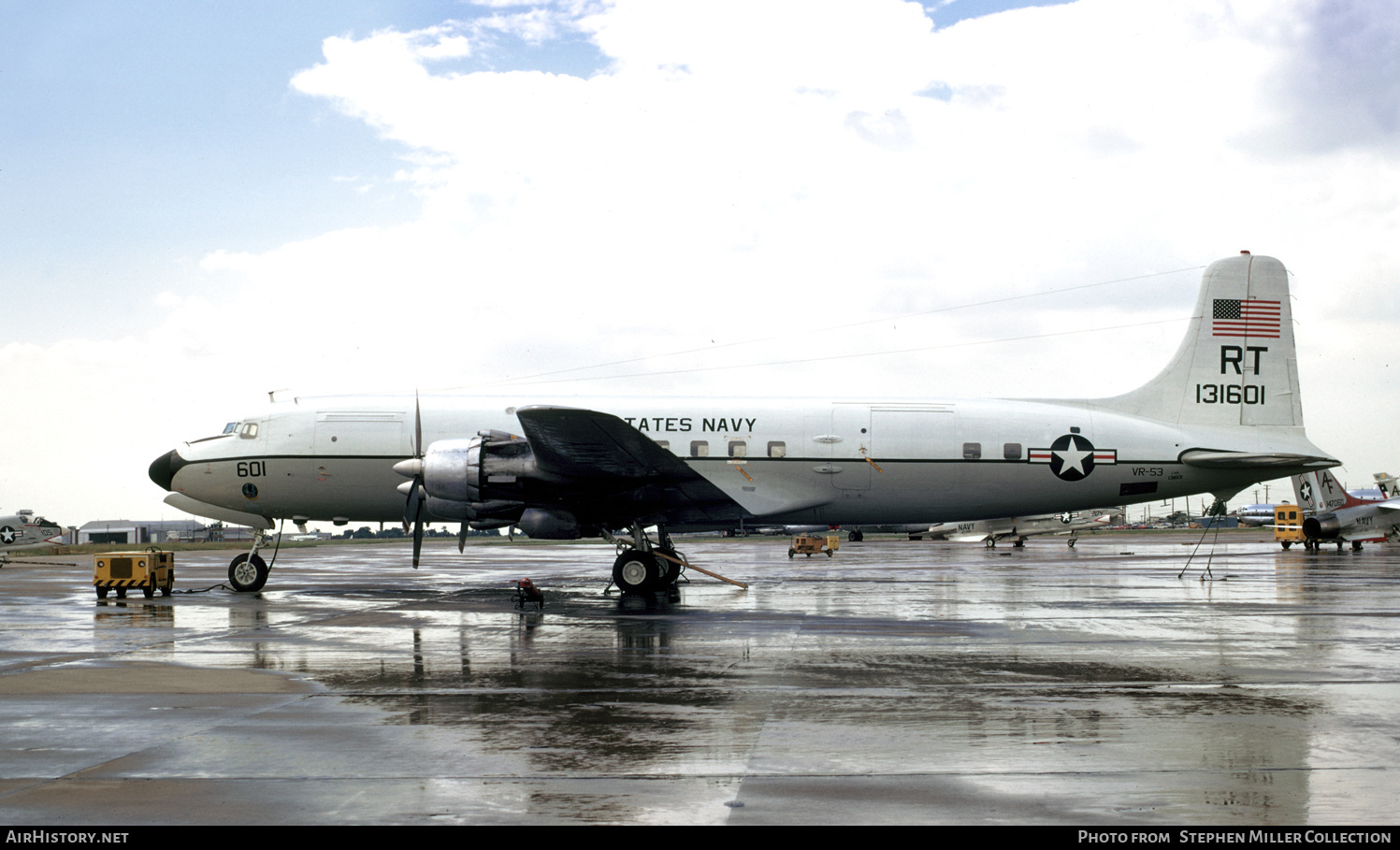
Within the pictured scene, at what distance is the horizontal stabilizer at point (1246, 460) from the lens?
22.5 metres

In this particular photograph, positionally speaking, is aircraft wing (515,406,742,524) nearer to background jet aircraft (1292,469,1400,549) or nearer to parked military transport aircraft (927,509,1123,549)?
parked military transport aircraft (927,509,1123,549)

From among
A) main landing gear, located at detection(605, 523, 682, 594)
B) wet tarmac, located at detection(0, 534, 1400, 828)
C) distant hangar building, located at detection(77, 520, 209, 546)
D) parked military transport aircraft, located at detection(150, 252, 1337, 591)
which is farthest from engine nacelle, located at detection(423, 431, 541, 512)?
distant hangar building, located at detection(77, 520, 209, 546)

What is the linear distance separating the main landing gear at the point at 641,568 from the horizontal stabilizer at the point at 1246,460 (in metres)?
12.3

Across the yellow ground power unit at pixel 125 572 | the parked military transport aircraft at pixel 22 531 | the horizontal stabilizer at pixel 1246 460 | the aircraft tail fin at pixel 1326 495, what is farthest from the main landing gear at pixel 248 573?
the aircraft tail fin at pixel 1326 495

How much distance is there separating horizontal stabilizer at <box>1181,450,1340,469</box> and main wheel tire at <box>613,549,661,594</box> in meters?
12.6

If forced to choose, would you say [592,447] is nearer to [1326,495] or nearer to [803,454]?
[803,454]

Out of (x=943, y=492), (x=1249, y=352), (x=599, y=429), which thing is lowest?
(x=943, y=492)

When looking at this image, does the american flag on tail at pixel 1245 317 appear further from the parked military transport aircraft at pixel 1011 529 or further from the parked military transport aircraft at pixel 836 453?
the parked military transport aircraft at pixel 1011 529

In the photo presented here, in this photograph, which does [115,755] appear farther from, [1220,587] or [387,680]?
[1220,587]

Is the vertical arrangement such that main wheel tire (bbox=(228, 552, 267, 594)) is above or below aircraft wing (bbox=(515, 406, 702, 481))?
below

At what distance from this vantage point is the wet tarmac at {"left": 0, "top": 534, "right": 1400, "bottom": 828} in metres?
5.64

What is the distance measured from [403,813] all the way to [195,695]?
15.9 ft
